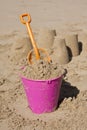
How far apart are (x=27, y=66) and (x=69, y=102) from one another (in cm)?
58

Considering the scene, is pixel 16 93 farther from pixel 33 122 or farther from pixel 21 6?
pixel 21 6

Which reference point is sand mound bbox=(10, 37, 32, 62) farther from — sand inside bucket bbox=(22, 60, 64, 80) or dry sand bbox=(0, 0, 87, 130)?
sand inside bucket bbox=(22, 60, 64, 80)

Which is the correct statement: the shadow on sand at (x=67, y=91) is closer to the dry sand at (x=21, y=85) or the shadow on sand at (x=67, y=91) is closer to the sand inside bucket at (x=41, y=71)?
the dry sand at (x=21, y=85)

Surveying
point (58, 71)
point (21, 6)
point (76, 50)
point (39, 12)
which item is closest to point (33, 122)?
point (58, 71)

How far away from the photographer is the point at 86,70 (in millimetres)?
4262

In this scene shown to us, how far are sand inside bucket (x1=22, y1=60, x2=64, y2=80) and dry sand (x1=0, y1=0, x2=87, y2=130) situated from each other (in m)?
0.30

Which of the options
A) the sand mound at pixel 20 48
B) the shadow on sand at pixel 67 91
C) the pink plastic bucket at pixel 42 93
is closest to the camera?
the pink plastic bucket at pixel 42 93

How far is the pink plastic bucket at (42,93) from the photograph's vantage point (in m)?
2.93

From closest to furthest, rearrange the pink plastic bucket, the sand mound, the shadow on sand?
the pink plastic bucket → the shadow on sand → the sand mound

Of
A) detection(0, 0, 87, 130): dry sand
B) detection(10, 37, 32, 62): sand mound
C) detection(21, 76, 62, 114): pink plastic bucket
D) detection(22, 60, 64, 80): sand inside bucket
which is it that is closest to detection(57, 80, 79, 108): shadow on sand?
detection(0, 0, 87, 130): dry sand

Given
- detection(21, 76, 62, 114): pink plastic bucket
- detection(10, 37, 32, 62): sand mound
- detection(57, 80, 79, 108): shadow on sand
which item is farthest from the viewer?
detection(10, 37, 32, 62): sand mound

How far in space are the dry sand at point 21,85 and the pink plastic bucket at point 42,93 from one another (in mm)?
75

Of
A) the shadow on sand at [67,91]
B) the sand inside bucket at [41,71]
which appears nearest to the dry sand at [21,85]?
the shadow on sand at [67,91]

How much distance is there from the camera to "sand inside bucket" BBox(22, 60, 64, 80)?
9.76ft
